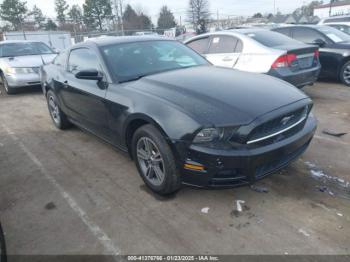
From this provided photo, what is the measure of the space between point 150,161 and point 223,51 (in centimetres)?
414

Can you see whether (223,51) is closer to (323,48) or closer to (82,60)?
(323,48)

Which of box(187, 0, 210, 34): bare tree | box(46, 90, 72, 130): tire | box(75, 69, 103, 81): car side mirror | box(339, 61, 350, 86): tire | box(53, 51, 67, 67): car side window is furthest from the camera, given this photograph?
box(187, 0, 210, 34): bare tree

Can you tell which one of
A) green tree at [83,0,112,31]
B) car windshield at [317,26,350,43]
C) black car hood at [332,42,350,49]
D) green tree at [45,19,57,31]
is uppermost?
green tree at [83,0,112,31]

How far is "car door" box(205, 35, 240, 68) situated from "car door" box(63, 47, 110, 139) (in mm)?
3067

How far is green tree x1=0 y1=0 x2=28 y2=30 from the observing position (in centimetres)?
5497

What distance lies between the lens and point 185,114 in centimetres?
292

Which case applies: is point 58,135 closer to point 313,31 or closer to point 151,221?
point 151,221

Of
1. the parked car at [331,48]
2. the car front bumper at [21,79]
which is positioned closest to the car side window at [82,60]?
the car front bumper at [21,79]

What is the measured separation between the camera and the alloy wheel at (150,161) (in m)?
3.25

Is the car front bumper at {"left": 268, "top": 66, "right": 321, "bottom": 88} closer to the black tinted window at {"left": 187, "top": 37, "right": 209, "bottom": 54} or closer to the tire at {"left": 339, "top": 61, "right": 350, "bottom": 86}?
→ the black tinted window at {"left": 187, "top": 37, "right": 209, "bottom": 54}

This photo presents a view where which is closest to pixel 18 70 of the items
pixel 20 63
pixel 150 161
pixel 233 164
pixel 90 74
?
pixel 20 63

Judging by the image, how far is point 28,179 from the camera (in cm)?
408

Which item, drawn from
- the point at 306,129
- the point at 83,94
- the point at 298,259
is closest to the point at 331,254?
the point at 298,259

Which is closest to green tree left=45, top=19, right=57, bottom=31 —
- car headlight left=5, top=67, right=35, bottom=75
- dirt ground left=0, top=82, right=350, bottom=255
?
car headlight left=5, top=67, right=35, bottom=75
